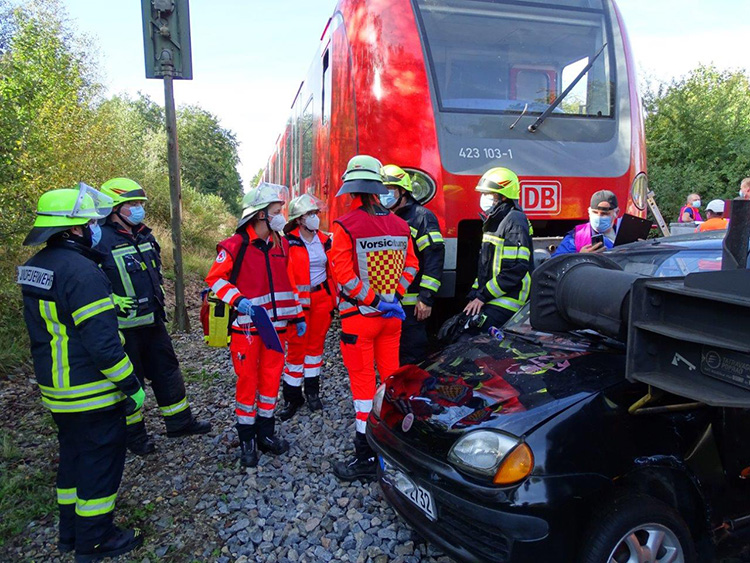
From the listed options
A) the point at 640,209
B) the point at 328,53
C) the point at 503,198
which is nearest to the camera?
the point at 503,198

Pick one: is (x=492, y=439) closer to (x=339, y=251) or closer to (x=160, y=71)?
(x=339, y=251)

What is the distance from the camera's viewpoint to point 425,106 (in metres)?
4.42

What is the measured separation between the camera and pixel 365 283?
10.9 ft

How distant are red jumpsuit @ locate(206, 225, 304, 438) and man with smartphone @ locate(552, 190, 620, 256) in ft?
7.36

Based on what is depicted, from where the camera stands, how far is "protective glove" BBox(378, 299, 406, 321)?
11.1 ft

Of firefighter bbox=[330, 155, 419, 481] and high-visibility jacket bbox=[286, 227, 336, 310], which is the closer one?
firefighter bbox=[330, 155, 419, 481]

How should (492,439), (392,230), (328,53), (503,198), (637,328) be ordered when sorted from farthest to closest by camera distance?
(328,53), (503,198), (392,230), (492,439), (637,328)

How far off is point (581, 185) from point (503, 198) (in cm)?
119

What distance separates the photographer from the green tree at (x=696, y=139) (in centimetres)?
1830

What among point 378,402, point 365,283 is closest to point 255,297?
point 365,283

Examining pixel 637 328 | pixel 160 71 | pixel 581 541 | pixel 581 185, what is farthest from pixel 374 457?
pixel 160 71

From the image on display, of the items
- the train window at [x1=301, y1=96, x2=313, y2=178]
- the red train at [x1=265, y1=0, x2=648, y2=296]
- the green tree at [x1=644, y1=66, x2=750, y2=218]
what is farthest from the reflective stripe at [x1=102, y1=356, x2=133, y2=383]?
the green tree at [x1=644, y1=66, x2=750, y2=218]

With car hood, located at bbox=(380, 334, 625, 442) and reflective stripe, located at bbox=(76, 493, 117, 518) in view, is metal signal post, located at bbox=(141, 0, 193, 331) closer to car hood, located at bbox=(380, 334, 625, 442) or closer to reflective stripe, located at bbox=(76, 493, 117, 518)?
reflective stripe, located at bbox=(76, 493, 117, 518)

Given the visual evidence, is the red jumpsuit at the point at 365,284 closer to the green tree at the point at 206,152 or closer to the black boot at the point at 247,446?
the black boot at the point at 247,446
